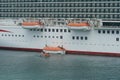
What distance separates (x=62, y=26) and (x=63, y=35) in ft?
3.60

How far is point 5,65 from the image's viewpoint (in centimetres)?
5144

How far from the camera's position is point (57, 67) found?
50.2 m

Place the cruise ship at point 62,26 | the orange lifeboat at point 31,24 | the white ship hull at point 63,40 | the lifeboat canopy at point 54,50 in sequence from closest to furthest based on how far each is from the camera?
1. the white ship hull at point 63,40
2. the cruise ship at point 62,26
3. the lifeboat canopy at point 54,50
4. the orange lifeboat at point 31,24

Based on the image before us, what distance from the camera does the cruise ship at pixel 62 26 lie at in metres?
58.5

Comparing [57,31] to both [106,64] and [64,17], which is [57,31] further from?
[106,64]

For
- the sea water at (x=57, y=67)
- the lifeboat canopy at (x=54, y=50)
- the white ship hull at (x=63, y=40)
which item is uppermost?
the white ship hull at (x=63, y=40)

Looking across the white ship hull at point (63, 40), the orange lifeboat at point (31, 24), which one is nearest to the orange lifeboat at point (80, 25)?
the white ship hull at point (63, 40)

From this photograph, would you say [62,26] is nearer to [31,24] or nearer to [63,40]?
[63,40]

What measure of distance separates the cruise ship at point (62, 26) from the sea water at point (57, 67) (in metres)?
1.68

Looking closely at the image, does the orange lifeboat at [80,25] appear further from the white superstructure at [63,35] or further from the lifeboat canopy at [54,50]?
the lifeboat canopy at [54,50]

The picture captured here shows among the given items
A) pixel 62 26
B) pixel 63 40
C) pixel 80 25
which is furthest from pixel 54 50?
pixel 80 25

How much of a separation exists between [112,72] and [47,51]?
1435cm

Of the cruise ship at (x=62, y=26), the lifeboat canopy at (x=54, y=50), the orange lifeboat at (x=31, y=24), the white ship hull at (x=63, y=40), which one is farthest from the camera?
the orange lifeboat at (x=31, y=24)

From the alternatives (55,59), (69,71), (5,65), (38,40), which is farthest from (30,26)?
(69,71)
